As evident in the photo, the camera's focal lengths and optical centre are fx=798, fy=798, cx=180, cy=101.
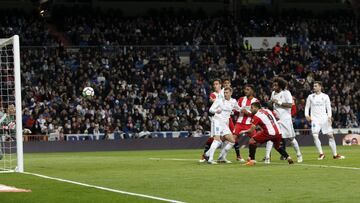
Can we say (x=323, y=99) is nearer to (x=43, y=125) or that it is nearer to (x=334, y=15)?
(x=43, y=125)

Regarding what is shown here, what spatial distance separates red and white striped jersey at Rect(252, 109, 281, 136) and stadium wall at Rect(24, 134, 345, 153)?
17.7 meters

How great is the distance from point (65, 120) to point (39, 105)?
6.03 ft

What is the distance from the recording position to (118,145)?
39031 millimetres

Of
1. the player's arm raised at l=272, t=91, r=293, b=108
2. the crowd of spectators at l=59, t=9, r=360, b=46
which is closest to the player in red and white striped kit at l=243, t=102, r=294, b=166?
the player's arm raised at l=272, t=91, r=293, b=108

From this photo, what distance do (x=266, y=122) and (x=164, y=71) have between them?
28227 millimetres

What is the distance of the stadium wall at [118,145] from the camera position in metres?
37.6

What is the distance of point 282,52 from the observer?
52.4m

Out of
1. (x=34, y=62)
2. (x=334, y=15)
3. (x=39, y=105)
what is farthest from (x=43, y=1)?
(x=334, y=15)

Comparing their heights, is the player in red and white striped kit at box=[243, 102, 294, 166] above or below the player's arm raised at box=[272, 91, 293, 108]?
below

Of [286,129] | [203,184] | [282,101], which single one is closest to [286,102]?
[282,101]

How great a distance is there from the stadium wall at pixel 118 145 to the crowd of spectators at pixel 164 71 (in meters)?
1.74

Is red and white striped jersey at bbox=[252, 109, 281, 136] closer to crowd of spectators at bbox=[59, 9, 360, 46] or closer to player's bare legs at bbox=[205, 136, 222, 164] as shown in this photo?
player's bare legs at bbox=[205, 136, 222, 164]

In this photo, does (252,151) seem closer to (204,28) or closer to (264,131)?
(264,131)

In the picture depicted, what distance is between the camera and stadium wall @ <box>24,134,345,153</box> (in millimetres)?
37594
